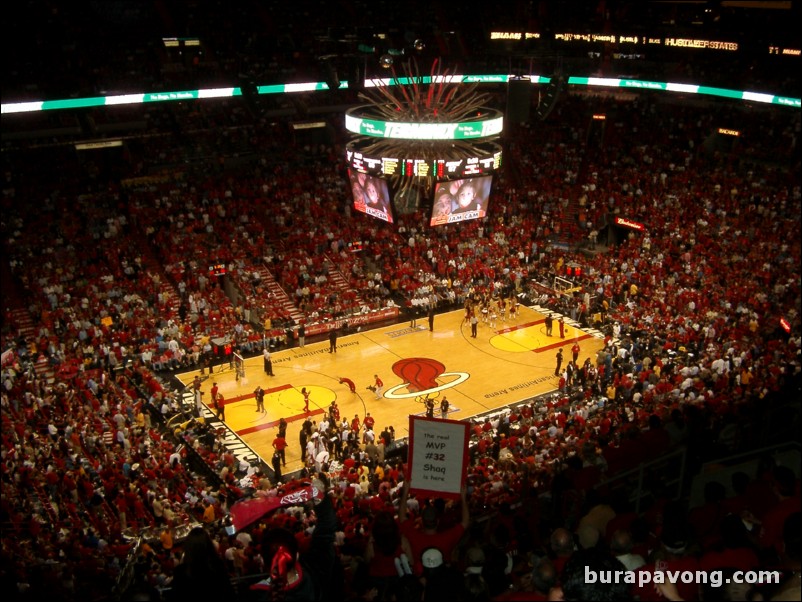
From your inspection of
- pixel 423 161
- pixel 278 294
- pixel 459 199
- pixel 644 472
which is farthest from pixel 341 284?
pixel 644 472

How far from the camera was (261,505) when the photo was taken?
13.6 m

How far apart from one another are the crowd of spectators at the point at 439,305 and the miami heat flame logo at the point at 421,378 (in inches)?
142

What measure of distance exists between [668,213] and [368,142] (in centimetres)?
1300

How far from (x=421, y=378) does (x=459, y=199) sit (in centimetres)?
582

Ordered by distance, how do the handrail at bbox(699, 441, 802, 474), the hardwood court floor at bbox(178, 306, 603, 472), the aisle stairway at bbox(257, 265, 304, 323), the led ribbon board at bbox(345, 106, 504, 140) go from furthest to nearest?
the aisle stairway at bbox(257, 265, 304, 323)
the hardwood court floor at bbox(178, 306, 603, 472)
the led ribbon board at bbox(345, 106, 504, 140)
the handrail at bbox(699, 441, 802, 474)

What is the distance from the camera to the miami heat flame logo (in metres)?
24.3

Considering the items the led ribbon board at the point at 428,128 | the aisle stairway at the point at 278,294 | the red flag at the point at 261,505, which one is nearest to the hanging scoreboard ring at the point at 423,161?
the led ribbon board at the point at 428,128

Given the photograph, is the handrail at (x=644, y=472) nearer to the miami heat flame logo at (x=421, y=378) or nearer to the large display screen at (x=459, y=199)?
the miami heat flame logo at (x=421, y=378)

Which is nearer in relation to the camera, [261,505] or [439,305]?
[261,505]

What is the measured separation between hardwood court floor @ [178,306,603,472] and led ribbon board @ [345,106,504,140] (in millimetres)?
7653

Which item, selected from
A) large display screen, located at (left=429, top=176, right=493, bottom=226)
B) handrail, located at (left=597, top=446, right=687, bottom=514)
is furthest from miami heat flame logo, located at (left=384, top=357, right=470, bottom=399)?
handrail, located at (left=597, top=446, right=687, bottom=514)

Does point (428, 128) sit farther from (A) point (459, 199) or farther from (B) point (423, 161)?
(A) point (459, 199)

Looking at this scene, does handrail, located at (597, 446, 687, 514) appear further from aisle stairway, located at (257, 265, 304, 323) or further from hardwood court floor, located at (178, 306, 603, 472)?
aisle stairway, located at (257, 265, 304, 323)

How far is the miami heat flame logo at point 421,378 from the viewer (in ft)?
79.6
